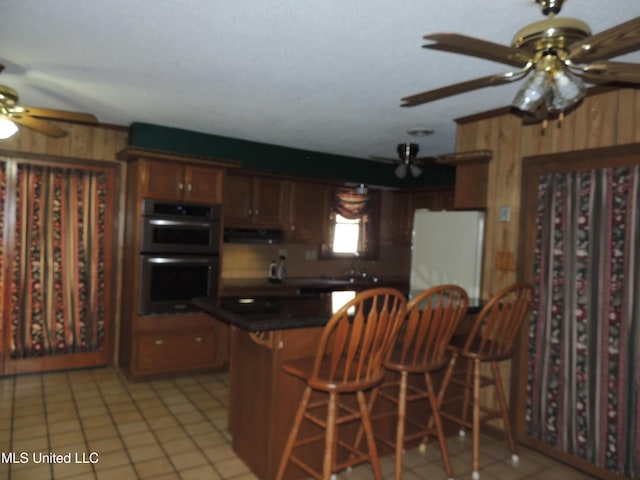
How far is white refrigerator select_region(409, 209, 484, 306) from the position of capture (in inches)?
132

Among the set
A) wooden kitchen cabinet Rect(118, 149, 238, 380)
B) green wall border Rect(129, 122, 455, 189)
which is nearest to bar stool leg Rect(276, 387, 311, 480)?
wooden kitchen cabinet Rect(118, 149, 238, 380)

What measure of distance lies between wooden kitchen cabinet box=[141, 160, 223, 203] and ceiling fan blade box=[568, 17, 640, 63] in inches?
133

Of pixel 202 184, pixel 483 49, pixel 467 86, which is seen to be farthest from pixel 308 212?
pixel 483 49

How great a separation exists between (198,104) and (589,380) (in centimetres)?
326

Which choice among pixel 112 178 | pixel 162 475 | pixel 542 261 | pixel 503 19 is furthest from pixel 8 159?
pixel 542 261

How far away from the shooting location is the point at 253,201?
5.05m

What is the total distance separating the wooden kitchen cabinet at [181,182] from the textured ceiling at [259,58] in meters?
0.42

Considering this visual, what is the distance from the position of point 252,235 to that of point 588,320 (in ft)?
10.6

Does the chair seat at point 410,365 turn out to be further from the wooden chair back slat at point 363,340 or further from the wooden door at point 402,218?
the wooden door at point 402,218

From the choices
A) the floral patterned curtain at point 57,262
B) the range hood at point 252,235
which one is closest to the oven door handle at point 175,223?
the range hood at point 252,235

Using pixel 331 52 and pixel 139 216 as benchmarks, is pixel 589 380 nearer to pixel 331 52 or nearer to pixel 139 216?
pixel 331 52

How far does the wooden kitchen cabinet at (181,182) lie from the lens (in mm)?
4074

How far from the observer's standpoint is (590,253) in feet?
9.30

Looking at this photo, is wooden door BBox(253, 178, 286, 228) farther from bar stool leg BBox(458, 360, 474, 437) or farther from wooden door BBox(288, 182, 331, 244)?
bar stool leg BBox(458, 360, 474, 437)
